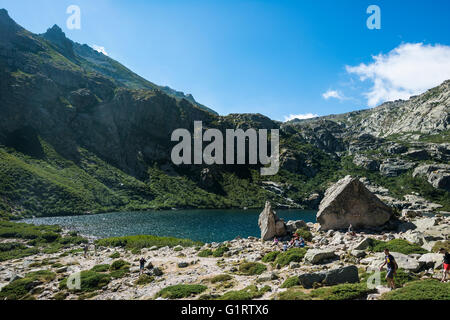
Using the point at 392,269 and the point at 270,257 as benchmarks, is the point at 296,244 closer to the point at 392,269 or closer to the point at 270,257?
the point at 270,257

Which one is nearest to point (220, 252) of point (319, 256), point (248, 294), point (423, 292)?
point (319, 256)

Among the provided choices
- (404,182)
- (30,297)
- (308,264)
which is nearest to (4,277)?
(30,297)

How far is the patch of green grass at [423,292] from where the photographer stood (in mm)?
11172

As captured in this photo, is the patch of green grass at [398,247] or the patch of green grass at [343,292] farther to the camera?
the patch of green grass at [398,247]

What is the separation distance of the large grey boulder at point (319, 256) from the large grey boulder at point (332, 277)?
18.0ft

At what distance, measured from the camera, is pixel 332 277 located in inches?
622

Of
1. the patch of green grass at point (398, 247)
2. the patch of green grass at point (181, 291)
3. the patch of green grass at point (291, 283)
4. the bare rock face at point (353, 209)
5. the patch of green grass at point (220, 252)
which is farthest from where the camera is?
the patch of green grass at point (220, 252)

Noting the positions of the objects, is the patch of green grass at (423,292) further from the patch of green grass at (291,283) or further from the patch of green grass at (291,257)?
the patch of green grass at (291,257)

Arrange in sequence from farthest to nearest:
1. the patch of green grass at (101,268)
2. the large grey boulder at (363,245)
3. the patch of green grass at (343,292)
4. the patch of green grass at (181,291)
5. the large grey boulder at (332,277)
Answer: the patch of green grass at (101,268) → the large grey boulder at (363,245) → the patch of green grass at (181,291) → the large grey boulder at (332,277) → the patch of green grass at (343,292)

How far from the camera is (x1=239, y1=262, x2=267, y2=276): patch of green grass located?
22.6 metres

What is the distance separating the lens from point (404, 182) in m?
195

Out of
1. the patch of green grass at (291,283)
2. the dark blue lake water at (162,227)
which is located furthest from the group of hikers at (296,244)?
the dark blue lake water at (162,227)
